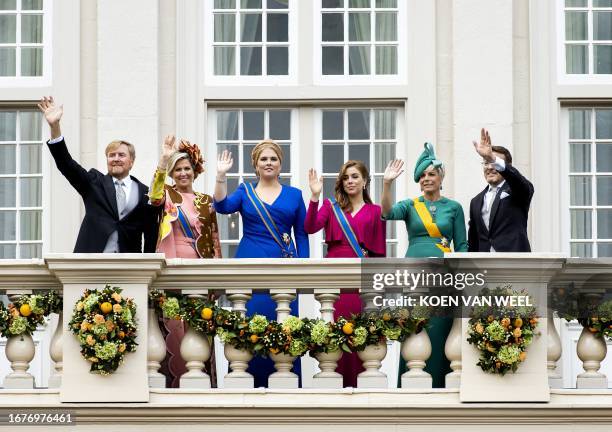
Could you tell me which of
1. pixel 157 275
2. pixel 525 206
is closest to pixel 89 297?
pixel 157 275

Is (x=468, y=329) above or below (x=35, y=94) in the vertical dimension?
below

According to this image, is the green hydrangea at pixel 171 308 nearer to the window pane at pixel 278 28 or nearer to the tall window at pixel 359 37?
the tall window at pixel 359 37

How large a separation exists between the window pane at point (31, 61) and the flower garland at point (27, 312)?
14.6 feet

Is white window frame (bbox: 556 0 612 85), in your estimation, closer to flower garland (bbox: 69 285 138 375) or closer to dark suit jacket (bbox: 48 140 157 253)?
dark suit jacket (bbox: 48 140 157 253)

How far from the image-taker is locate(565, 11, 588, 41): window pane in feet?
54.7

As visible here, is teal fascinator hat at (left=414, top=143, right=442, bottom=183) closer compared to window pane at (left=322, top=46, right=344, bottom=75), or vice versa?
teal fascinator hat at (left=414, top=143, right=442, bottom=183)

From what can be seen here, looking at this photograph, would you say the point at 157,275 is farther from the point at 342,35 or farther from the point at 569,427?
the point at 342,35

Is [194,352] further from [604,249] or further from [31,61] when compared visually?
[604,249]

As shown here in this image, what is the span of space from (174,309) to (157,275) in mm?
276

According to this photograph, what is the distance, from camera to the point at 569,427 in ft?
41.1

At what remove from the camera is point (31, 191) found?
16531 millimetres

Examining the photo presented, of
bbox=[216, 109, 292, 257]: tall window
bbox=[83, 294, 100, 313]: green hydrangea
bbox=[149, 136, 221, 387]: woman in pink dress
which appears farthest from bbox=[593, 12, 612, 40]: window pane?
bbox=[83, 294, 100, 313]: green hydrangea

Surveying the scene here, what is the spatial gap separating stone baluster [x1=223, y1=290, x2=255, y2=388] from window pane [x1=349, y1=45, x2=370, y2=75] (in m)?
4.51

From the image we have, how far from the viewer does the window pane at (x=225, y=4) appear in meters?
16.8
